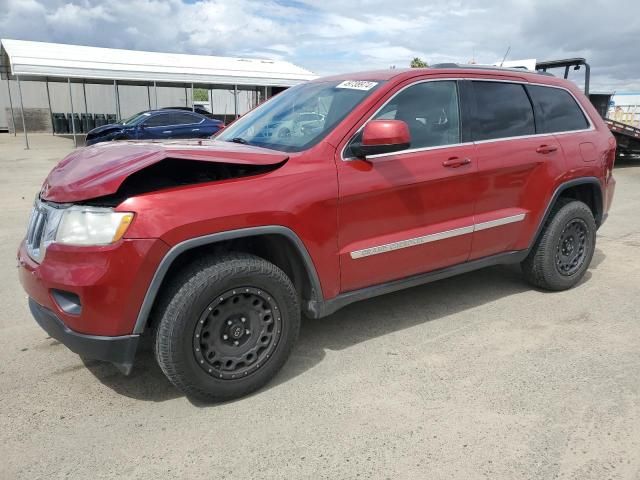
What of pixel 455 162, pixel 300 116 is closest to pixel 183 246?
pixel 300 116

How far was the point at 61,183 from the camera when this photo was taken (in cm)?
277

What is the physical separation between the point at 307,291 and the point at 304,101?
4.75ft

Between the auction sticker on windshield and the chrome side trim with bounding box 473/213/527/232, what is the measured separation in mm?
1274

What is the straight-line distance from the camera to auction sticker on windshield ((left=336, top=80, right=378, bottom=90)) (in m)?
3.52

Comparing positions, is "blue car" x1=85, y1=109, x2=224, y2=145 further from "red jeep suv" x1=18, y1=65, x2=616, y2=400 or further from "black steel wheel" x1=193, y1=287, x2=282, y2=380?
"black steel wheel" x1=193, y1=287, x2=282, y2=380

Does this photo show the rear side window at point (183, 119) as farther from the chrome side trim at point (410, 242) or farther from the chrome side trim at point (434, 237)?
the chrome side trim at point (410, 242)

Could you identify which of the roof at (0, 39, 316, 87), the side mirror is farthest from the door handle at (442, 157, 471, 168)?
the roof at (0, 39, 316, 87)

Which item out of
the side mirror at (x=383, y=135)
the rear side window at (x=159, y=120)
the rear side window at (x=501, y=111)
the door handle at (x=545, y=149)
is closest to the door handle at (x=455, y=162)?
the rear side window at (x=501, y=111)

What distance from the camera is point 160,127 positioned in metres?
16.0

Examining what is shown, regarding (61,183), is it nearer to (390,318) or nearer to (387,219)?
(387,219)

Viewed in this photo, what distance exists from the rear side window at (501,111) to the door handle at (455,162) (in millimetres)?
249

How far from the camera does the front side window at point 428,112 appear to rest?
354 cm

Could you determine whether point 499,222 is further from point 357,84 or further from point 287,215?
point 287,215

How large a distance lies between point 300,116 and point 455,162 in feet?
3.70
